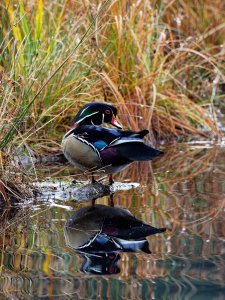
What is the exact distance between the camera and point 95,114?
743 centimetres

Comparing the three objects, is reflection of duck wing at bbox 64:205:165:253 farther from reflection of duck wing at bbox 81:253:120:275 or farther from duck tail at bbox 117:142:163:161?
duck tail at bbox 117:142:163:161

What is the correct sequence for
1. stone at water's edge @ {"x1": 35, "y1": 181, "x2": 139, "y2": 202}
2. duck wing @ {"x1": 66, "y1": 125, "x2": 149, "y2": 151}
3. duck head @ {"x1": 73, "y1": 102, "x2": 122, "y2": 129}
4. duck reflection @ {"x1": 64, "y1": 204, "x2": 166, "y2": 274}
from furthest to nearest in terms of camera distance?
duck head @ {"x1": 73, "y1": 102, "x2": 122, "y2": 129} < stone at water's edge @ {"x1": 35, "y1": 181, "x2": 139, "y2": 202} < duck wing @ {"x1": 66, "y1": 125, "x2": 149, "y2": 151} < duck reflection @ {"x1": 64, "y1": 204, "x2": 166, "y2": 274}

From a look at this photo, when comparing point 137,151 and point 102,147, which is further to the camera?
point 102,147

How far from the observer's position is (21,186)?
6.83m

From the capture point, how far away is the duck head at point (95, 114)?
7.39 m

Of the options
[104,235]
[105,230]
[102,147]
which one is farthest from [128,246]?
[102,147]

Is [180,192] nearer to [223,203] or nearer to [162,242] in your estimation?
[223,203]

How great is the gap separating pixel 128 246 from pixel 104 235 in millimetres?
405

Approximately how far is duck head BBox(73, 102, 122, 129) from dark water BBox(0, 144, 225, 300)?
1.78ft

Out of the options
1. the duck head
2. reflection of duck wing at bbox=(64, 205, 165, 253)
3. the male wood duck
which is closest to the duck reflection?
reflection of duck wing at bbox=(64, 205, 165, 253)

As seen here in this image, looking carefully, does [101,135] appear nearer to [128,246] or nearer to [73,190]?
[73,190]

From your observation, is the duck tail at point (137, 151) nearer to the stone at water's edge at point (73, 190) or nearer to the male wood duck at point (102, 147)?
the male wood duck at point (102, 147)

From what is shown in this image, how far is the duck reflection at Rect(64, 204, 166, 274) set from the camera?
5.00m

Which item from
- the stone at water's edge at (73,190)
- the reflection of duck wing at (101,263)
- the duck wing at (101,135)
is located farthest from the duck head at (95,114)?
the reflection of duck wing at (101,263)
